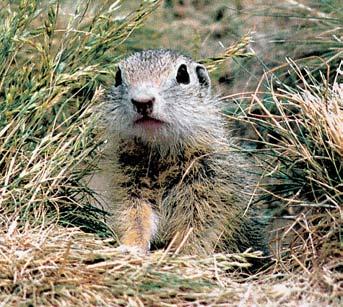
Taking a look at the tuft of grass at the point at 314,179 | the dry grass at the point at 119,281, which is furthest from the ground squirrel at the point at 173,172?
the dry grass at the point at 119,281

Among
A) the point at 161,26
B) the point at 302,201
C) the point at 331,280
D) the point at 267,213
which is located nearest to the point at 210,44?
the point at 161,26

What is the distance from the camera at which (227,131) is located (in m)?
5.09

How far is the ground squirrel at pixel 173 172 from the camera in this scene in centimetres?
463

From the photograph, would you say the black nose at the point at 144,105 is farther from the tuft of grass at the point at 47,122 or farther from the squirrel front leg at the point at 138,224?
the squirrel front leg at the point at 138,224

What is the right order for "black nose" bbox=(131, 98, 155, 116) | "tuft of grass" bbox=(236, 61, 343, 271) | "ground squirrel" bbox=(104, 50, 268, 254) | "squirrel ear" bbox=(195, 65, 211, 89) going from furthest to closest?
"squirrel ear" bbox=(195, 65, 211, 89) < "ground squirrel" bbox=(104, 50, 268, 254) < "black nose" bbox=(131, 98, 155, 116) < "tuft of grass" bbox=(236, 61, 343, 271)

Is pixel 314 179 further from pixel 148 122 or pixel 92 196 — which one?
pixel 92 196

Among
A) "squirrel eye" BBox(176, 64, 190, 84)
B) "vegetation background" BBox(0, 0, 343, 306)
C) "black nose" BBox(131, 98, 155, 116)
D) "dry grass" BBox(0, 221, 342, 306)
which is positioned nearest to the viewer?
"dry grass" BBox(0, 221, 342, 306)

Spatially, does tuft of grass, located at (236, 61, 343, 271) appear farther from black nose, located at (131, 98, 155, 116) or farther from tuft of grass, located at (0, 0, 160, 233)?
tuft of grass, located at (0, 0, 160, 233)

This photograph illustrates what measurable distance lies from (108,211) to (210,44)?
2541mm

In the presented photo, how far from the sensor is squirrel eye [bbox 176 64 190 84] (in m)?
4.82

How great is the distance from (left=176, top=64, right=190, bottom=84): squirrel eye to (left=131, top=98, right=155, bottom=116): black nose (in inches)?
18.4

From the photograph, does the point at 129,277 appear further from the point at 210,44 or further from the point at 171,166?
the point at 210,44

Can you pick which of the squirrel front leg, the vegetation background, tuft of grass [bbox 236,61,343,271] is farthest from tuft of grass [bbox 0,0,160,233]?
tuft of grass [bbox 236,61,343,271]

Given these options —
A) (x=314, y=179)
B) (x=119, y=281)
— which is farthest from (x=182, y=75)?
(x=119, y=281)
